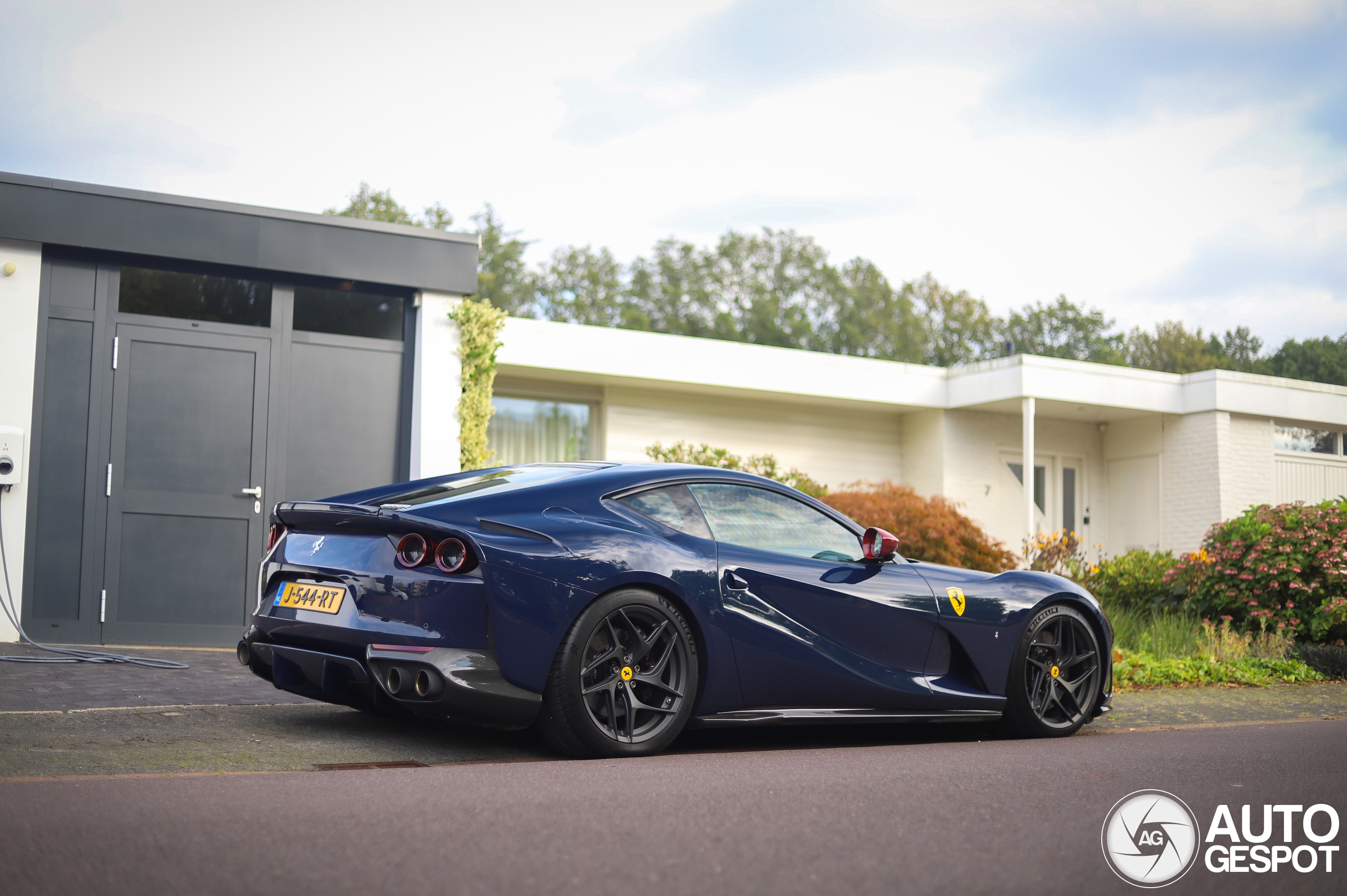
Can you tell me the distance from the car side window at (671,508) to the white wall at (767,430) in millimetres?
11739

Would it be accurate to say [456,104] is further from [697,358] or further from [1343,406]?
[1343,406]

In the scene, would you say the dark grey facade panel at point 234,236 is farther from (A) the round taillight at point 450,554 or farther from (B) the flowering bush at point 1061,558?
(B) the flowering bush at point 1061,558

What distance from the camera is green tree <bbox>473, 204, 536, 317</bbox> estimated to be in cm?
4834

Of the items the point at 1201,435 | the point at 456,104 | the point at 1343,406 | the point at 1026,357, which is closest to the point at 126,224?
the point at 1026,357

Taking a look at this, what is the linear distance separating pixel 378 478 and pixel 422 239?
2.15 meters

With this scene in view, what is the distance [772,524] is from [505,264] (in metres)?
44.4

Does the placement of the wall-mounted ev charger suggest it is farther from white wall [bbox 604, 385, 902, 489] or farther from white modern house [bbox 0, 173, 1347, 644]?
white wall [bbox 604, 385, 902, 489]

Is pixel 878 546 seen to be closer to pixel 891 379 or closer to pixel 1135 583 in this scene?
pixel 1135 583

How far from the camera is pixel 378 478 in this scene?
1025 cm

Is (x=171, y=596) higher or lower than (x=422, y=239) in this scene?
lower

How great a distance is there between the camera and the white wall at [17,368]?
29.0ft

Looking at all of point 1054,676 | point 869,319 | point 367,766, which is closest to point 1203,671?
point 1054,676

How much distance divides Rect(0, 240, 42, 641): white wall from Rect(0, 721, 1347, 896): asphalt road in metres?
5.81

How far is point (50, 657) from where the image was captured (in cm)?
757
